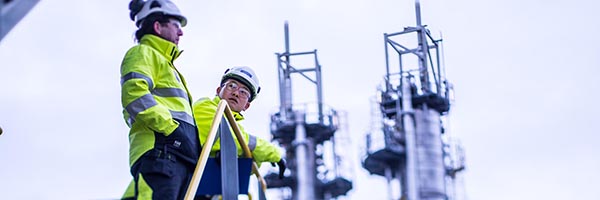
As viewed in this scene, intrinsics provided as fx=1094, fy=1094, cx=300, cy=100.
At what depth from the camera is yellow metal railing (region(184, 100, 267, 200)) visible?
171 inches

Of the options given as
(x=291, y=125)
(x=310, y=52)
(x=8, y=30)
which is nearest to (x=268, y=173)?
(x=291, y=125)

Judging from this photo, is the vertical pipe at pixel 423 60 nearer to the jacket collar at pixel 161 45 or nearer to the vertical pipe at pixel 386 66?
the vertical pipe at pixel 386 66

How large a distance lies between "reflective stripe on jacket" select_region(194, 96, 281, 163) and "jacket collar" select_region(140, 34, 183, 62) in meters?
0.53

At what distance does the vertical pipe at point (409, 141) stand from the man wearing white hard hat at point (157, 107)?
829 inches

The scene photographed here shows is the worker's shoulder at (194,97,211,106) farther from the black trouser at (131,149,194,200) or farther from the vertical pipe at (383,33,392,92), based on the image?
the vertical pipe at (383,33,392,92)

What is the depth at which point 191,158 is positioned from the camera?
15.5 feet

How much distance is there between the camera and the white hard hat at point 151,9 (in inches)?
191

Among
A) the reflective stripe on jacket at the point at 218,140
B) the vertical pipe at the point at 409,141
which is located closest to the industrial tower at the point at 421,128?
the vertical pipe at the point at 409,141

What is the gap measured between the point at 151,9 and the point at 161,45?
0.18 meters

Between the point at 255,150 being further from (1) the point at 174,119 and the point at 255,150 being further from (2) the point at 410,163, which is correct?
(2) the point at 410,163

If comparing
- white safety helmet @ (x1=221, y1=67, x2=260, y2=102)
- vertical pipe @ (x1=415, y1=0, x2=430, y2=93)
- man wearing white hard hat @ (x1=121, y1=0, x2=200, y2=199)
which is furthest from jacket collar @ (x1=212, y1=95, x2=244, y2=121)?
vertical pipe @ (x1=415, y1=0, x2=430, y2=93)

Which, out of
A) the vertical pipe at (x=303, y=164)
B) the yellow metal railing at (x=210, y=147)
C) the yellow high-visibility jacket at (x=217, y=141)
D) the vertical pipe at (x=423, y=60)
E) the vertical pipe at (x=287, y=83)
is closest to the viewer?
the yellow metal railing at (x=210, y=147)

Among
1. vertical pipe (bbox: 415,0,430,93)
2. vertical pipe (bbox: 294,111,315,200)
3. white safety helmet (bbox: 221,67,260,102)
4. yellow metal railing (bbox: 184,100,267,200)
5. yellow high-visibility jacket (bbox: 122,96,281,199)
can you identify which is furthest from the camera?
vertical pipe (bbox: 294,111,315,200)

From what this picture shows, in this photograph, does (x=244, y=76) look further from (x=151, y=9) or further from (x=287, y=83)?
(x=287, y=83)
